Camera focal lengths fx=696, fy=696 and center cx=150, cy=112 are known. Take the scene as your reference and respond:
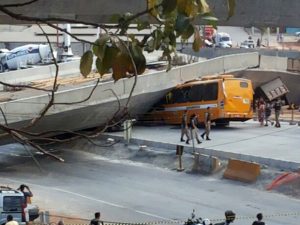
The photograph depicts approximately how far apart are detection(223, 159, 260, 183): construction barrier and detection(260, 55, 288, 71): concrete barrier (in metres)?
15.1

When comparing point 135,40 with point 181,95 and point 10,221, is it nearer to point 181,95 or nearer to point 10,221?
point 10,221

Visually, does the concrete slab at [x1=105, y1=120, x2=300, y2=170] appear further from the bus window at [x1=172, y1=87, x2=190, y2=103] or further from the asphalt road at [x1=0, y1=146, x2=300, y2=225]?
the asphalt road at [x1=0, y1=146, x2=300, y2=225]

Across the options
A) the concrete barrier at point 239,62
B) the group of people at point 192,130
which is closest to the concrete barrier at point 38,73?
the concrete barrier at point 239,62

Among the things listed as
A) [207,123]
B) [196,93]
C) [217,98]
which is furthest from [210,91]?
[207,123]

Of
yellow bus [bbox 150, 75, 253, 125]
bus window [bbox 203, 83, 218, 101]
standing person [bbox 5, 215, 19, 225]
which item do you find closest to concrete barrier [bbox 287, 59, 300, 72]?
yellow bus [bbox 150, 75, 253, 125]

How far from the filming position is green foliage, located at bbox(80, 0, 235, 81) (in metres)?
3.34

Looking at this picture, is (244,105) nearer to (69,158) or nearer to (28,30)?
(69,158)

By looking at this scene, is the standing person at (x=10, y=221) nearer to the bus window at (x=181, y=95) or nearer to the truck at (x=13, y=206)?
the truck at (x=13, y=206)

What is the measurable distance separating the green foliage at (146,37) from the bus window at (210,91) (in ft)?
94.0

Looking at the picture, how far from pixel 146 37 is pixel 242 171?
21.4m

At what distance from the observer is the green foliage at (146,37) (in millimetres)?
3342

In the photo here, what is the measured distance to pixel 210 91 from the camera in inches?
1277

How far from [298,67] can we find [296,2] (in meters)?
23.7

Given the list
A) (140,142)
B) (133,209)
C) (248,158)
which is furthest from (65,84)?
(133,209)
